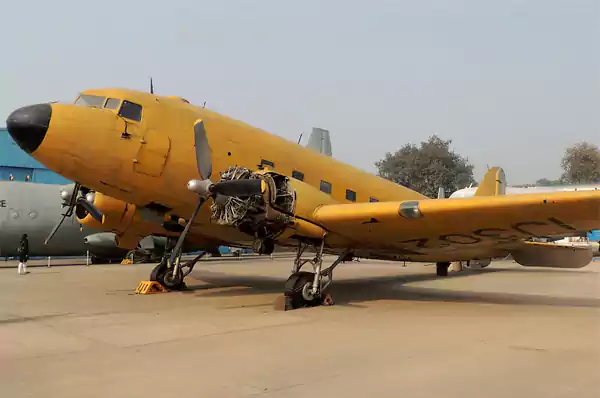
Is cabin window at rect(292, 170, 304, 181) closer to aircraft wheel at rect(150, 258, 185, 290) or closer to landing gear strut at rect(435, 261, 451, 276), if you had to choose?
aircraft wheel at rect(150, 258, 185, 290)

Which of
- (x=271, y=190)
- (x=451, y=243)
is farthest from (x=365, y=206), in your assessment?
(x=451, y=243)

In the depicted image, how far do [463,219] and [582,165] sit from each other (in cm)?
7237

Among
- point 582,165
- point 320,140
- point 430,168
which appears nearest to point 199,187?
point 320,140

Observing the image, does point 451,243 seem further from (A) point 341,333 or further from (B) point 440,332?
(A) point 341,333

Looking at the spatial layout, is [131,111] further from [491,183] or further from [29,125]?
[491,183]

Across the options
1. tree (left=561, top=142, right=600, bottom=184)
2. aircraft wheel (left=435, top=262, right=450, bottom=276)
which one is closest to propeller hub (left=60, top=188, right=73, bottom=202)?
aircraft wheel (left=435, top=262, right=450, bottom=276)

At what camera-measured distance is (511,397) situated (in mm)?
4117

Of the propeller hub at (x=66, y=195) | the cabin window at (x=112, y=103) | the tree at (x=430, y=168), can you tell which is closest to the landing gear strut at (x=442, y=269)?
the propeller hub at (x=66, y=195)

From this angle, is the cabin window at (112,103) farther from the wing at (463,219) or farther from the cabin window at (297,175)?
the wing at (463,219)

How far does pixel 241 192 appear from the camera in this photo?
8.70 m

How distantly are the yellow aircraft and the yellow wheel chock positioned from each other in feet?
2.72

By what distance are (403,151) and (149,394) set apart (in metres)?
70.8

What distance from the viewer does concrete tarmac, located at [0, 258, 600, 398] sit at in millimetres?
4367

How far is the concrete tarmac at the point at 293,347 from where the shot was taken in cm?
437
